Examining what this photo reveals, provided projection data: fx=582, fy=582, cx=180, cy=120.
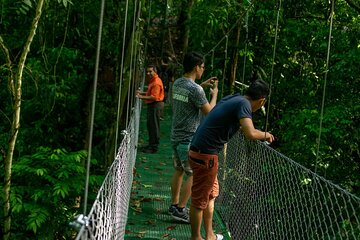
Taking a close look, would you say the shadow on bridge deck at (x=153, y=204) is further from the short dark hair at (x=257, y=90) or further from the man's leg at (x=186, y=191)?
the short dark hair at (x=257, y=90)

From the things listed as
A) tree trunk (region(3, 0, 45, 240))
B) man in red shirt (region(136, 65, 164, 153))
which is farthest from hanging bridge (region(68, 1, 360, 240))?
man in red shirt (region(136, 65, 164, 153))

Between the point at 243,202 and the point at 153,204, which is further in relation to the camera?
the point at 153,204

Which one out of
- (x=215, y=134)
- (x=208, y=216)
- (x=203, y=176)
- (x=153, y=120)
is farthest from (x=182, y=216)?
(x=153, y=120)

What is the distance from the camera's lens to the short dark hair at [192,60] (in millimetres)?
3053

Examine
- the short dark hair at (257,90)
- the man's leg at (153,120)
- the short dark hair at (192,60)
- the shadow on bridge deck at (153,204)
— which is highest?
the short dark hair at (192,60)

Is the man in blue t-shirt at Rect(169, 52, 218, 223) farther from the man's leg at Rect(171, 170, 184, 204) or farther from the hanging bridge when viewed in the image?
the hanging bridge

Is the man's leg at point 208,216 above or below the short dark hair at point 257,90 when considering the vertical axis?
below

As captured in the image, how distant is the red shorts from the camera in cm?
262

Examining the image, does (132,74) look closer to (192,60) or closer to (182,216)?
(182,216)

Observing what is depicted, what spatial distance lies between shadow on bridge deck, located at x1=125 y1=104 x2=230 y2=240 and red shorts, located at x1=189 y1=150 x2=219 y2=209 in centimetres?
59

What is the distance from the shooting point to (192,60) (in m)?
3.06

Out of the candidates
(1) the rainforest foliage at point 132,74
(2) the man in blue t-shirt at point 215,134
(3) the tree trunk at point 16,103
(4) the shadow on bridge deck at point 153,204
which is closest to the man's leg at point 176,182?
(4) the shadow on bridge deck at point 153,204

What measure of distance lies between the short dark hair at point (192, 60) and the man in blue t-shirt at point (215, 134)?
1.71ft

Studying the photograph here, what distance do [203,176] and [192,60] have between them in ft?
2.31
